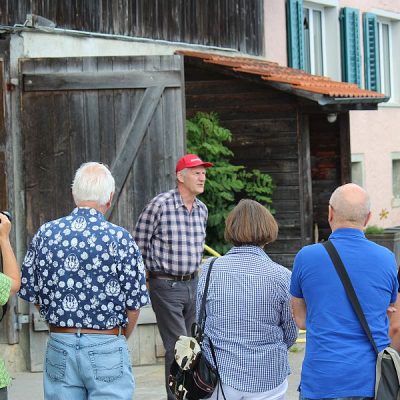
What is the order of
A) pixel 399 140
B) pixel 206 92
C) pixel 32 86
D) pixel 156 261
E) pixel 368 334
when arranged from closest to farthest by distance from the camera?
1. pixel 368 334
2. pixel 156 261
3. pixel 32 86
4. pixel 206 92
5. pixel 399 140

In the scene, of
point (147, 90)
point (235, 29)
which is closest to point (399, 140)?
point (235, 29)

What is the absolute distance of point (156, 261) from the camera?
8641 millimetres

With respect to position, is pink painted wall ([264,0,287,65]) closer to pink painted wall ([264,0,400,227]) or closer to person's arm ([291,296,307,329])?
pink painted wall ([264,0,400,227])

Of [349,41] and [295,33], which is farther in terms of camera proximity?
[349,41]

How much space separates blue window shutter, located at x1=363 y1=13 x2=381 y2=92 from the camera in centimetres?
1980

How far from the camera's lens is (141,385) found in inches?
376

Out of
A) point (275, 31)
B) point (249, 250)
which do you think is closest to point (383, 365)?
point (249, 250)

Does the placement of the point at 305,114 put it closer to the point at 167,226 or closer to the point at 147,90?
the point at 147,90

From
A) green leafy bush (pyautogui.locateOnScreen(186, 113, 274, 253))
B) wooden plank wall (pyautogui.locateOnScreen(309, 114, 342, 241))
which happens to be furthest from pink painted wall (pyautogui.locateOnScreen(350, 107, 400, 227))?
green leafy bush (pyautogui.locateOnScreen(186, 113, 274, 253))

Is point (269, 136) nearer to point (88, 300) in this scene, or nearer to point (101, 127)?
point (101, 127)

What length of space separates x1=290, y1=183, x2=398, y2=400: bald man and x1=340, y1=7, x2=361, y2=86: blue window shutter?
13.8m

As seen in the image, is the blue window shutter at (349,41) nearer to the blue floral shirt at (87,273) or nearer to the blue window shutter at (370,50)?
the blue window shutter at (370,50)

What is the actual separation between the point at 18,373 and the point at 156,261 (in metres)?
2.02

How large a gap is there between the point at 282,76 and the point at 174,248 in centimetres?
607
